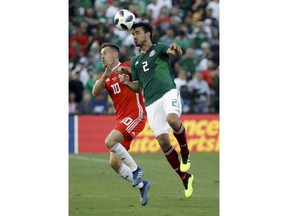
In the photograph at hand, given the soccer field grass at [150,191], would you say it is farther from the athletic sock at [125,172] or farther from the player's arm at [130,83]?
the player's arm at [130,83]

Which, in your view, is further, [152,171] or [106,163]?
[106,163]

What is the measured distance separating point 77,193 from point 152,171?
2.89 m

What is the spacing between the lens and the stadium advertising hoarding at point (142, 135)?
54.6ft

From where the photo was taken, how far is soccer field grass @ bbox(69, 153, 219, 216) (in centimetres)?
974

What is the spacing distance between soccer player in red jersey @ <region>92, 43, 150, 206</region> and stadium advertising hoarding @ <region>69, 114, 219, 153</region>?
6.65 m

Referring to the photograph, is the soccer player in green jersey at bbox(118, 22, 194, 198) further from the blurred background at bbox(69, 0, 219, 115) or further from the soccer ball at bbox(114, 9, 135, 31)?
the blurred background at bbox(69, 0, 219, 115)

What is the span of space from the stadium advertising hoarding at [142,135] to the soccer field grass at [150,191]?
76 centimetres

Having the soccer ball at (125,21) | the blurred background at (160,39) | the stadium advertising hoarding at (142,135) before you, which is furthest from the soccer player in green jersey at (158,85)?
the stadium advertising hoarding at (142,135)

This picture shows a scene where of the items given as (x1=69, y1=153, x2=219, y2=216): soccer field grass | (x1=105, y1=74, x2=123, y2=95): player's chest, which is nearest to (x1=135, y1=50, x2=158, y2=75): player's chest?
(x1=105, y1=74, x2=123, y2=95): player's chest
